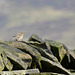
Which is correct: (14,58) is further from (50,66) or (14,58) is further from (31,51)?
(50,66)

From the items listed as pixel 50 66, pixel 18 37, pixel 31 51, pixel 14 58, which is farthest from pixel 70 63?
pixel 14 58

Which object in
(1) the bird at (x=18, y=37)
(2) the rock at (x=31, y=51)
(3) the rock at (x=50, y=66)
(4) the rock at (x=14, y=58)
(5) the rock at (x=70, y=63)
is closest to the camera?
(4) the rock at (x=14, y=58)

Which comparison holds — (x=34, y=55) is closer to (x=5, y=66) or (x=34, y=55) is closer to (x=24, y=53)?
(x=24, y=53)

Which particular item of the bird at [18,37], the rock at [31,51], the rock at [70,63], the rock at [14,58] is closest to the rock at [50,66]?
the rock at [31,51]

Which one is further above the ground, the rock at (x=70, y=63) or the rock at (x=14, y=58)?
the rock at (x=14, y=58)

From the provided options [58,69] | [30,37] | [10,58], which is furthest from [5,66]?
[30,37]

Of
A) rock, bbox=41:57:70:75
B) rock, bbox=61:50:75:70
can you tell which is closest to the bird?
rock, bbox=41:57:70:75

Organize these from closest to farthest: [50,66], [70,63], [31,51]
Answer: [31,51], [50,66], [70,63]

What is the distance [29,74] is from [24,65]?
870mm

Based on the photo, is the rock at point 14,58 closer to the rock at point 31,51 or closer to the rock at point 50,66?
the rock at point 31,51

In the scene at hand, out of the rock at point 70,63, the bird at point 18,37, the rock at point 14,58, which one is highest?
the bird at point 18,37

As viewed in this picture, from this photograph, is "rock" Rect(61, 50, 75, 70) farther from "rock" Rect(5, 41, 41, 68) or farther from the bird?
"rock" Rect(5, 41, 41, 68)

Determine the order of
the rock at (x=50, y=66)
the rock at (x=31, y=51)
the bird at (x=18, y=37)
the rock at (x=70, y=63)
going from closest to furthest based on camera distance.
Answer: the rock at (x=31, y=51)
the rock at (x=50, y=66)
the bird at (x=18, y=37)
the rock at (x=70, y=63)

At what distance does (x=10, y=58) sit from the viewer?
17.0 meters
